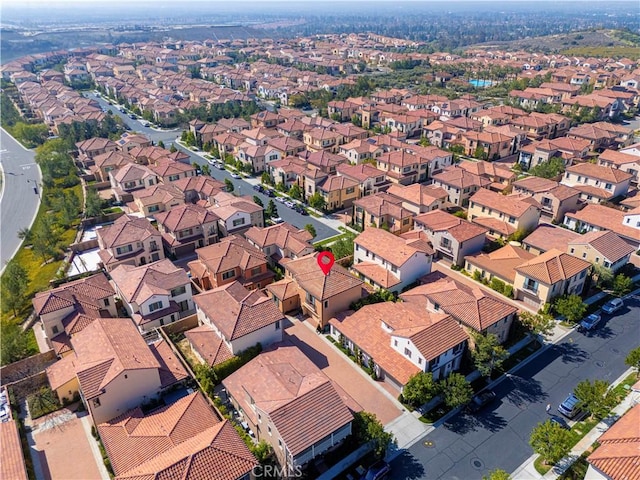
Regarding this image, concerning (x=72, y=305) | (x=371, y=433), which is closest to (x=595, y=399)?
(x=371, y=433)

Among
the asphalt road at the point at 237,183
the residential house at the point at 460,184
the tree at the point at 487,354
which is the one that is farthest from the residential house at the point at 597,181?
the tree at the point at 487,354

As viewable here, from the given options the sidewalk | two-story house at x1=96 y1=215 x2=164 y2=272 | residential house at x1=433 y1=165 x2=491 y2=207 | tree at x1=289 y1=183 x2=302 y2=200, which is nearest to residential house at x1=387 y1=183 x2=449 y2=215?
residential house at x1=433 y1=165 x2=491 y2=207

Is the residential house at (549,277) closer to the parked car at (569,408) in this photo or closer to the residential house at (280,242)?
the parked car at (569,408)

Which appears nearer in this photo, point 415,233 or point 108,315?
point 108,315

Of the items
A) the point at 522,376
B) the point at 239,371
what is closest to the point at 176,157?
the point at 239,371

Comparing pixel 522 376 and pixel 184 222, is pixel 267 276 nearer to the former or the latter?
pixel 184 222
